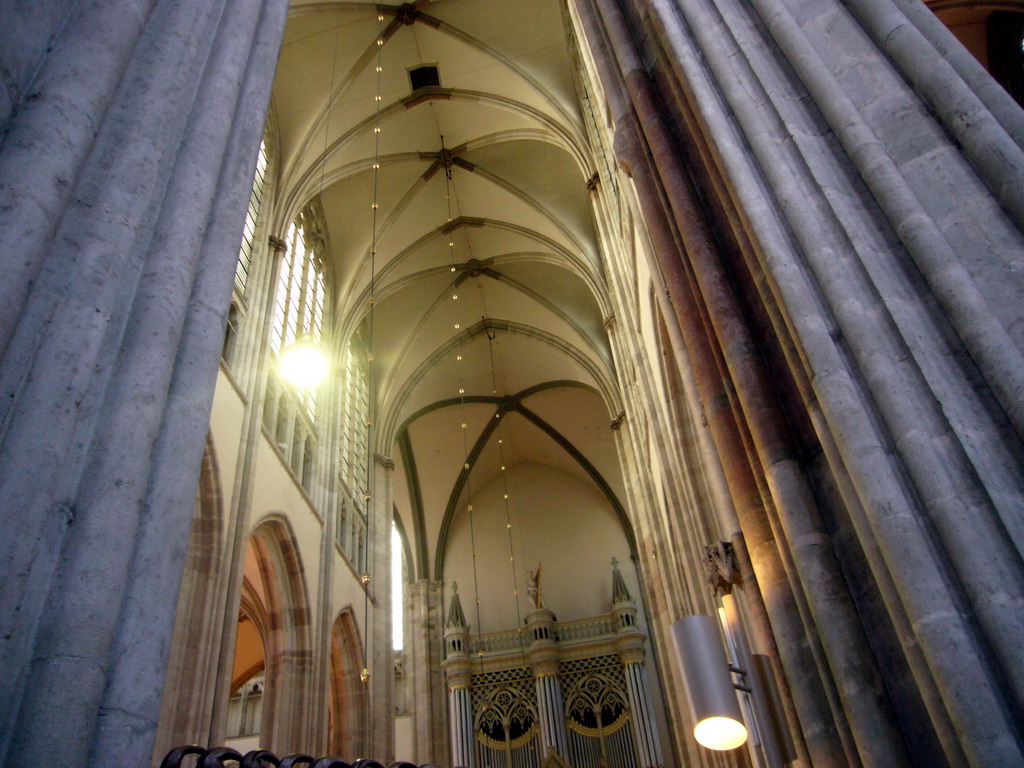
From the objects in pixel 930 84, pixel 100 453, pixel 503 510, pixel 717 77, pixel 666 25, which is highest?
pixel 503 510

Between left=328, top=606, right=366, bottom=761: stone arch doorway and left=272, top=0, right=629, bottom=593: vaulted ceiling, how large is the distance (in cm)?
492

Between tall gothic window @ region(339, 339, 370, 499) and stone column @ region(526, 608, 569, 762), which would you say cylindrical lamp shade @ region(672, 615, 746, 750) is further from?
stone column @ region(526, 608, 569, 762)

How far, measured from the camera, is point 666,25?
4953mm

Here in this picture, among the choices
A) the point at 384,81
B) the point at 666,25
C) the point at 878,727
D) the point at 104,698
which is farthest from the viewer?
the point at 384,81

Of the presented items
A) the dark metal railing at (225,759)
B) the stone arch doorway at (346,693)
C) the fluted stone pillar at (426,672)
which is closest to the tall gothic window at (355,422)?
the stone arch doorway at (346,693)

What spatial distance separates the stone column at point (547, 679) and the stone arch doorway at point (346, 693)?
17.9ft

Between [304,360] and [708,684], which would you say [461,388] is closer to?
[304,360]

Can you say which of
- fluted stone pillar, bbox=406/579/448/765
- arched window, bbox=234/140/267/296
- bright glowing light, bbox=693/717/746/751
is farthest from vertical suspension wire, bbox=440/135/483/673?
bright glowing light, bbox=693/717/746/751

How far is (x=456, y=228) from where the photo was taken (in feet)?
57.8

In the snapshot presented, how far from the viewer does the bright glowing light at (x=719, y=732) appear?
10.7 ft

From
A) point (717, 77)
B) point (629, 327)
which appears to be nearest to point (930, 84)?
point (717, 77)

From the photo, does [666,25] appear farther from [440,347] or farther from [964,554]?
[440,347]

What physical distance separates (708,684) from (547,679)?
1638 cm

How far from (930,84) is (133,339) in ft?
11.4
